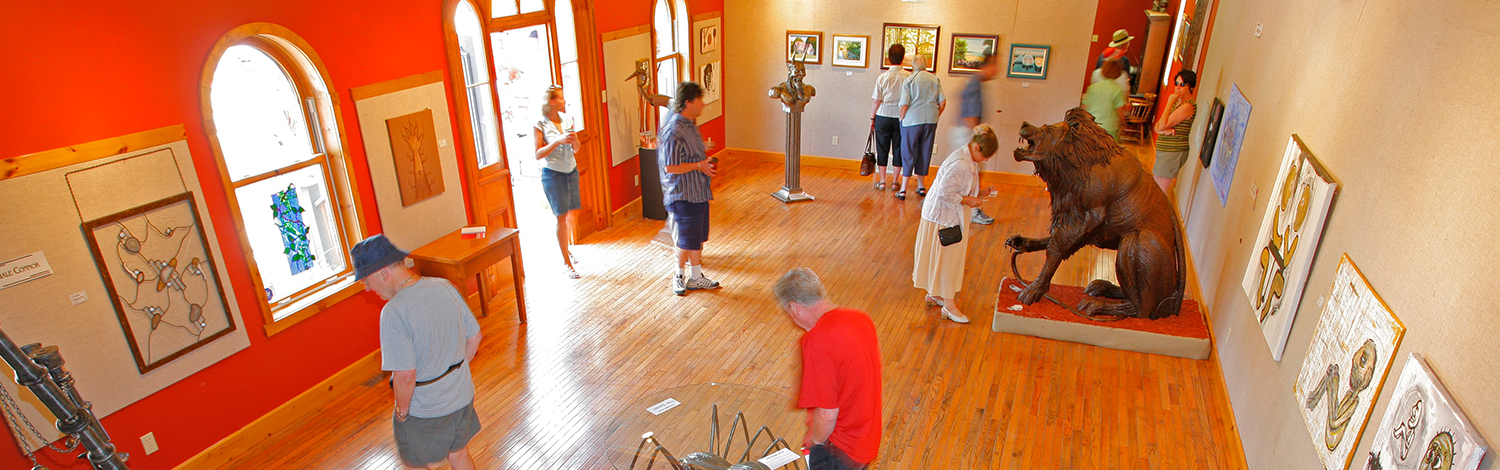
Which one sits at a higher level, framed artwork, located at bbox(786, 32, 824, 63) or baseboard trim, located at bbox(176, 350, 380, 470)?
framed artwork, located at bbox(786, 32, 824, 63)

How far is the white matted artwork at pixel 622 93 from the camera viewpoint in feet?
25.3

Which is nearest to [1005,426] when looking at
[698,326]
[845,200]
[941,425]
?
[941,425]

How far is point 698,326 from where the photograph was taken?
5.87 meters

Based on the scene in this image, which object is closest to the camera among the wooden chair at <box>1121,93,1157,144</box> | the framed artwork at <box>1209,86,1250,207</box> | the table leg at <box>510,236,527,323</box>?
the framed artwork at <box>1209,86,1250,207</box>

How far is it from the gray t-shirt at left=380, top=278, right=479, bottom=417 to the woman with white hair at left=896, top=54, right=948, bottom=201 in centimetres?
614

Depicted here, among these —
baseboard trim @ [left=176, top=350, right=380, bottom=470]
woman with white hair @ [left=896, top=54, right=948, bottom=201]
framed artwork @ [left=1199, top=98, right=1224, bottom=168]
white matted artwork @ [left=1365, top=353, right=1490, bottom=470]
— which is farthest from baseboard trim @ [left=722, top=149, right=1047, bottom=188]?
white matted artwork @ [left=1365, top=353, right=1490, bottom=470]

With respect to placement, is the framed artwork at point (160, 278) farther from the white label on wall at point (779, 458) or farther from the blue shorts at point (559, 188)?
the white label on wall at point (779, 458)

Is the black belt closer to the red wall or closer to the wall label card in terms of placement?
the wall label card

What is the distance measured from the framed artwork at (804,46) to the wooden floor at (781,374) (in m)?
3.49

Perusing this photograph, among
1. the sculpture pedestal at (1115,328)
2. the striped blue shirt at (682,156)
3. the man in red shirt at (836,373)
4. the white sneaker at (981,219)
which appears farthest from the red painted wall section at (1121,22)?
the man in red shirt at (836,373)

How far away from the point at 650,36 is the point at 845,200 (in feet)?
9.65

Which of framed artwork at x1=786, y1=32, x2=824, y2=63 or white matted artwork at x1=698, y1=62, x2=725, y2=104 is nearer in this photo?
white matted artwork at x1=698, y1=62, x2=725, y2=104

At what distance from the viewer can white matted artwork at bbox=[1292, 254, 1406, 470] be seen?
2.63 meters

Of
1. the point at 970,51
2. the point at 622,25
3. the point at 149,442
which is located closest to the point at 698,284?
the point at 622,25
